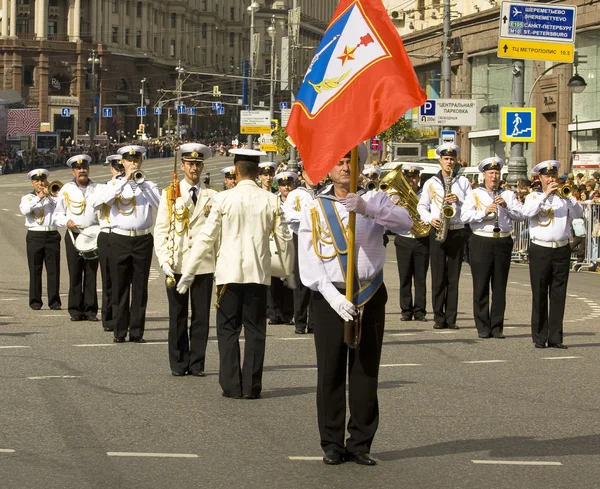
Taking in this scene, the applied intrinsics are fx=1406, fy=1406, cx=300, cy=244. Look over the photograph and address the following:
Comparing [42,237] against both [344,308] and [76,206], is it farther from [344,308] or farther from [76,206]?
[344,308]

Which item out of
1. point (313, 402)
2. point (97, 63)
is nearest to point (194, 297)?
point (313, 402)

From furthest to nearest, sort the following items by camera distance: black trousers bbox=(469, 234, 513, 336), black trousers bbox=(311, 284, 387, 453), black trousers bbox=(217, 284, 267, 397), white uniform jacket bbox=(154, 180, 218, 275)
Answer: black trousers bbox=(469, 234, 513, 336)
white uniform jacket bbox=(154, 180, 218, 275)
black trousers bbox=(217, 284, 267, 397)
black trousers bbox=(311, 284, 387, 453)

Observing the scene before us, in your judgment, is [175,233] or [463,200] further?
[463,200]

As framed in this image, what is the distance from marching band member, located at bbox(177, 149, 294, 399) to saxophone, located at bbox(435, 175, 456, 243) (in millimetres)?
4859

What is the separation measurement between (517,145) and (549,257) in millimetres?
17637

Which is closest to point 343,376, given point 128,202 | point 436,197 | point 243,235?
point 243,235

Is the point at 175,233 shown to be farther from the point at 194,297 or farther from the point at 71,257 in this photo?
the point at 71,257

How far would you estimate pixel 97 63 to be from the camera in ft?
435

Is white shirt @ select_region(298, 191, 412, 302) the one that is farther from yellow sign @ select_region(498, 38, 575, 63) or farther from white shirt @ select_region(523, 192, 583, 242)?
yellow sign @ select_region(498, 38, 575, 63)

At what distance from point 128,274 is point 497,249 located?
A: 13.1ft

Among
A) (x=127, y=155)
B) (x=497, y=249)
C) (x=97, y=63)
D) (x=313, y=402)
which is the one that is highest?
(x=97, y=63)

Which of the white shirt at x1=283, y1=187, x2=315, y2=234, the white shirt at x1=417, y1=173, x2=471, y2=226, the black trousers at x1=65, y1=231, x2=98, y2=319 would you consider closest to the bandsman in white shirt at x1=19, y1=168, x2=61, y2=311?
the black trousers at x1=65, y1=231, x2=98, y2=319

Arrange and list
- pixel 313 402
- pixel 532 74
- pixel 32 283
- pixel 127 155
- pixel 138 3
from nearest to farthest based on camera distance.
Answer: pixel 313 402 → pixel 127 155 → pixel 32 283 → pixel 532 74 → pixel 138 3

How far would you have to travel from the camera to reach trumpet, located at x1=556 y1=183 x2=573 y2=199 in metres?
14.0
